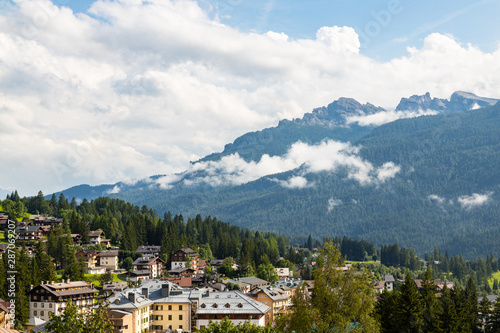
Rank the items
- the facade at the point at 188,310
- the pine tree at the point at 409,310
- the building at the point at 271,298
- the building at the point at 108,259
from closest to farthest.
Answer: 1. the pine tree at the point at 409,310
2. the facade at the point at 188,310
3. the building at the point at 271,298
4. the building at the point at 108,259

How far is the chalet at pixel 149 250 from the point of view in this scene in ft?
628

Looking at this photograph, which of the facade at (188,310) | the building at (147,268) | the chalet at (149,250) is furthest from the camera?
the chalet at (149,250)

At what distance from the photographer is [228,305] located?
4493 inches

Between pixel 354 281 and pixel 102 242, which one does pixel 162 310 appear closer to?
pixel 354 281

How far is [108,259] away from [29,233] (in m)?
31.7

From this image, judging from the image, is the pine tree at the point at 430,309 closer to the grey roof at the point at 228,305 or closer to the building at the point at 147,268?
the grey roof at the point at 228,305

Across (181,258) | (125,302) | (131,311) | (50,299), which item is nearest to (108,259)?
(181,258)

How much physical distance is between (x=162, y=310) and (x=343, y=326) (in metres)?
76.9

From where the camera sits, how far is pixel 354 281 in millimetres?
44562

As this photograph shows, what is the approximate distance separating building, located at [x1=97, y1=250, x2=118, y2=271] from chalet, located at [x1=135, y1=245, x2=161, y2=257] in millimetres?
14391

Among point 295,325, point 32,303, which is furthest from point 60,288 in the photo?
point 295,325

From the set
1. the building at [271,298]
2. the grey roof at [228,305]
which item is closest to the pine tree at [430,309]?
the grey roof at [228,305]

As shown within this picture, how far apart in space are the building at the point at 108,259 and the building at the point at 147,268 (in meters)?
7.41

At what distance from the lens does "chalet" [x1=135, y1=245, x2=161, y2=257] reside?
19138 centimetres
